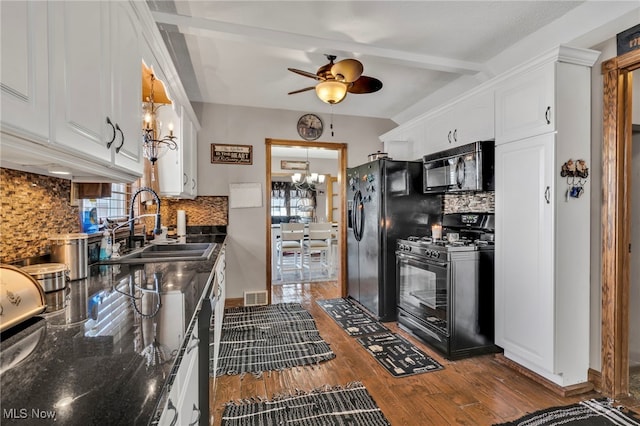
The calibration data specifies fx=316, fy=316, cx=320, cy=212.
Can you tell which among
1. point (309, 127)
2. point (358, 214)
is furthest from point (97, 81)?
point (309, 127)

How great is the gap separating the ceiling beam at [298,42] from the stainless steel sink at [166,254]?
1572 mm

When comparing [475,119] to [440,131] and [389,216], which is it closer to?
[440,131]

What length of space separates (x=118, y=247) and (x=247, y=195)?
213 centimetres

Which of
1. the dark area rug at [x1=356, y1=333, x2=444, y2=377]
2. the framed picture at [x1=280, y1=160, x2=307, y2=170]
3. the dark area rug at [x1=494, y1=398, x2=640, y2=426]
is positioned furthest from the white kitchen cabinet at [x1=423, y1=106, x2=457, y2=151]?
the framed picture at [x1=280, y1=160, x2=307, y2=170]

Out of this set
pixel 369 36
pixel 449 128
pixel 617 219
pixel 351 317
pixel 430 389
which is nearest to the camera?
pixel 617 219

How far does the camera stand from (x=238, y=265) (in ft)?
13.4

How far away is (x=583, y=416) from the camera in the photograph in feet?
6.15

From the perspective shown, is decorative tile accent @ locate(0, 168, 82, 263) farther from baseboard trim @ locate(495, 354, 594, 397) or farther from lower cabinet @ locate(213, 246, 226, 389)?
baseboard trim @ locate(495, 354, 594, 397)

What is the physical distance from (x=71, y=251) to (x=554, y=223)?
9.07 feet

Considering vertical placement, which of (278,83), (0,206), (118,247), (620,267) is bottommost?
(620,267)

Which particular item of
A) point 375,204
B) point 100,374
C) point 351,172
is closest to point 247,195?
point 351,172

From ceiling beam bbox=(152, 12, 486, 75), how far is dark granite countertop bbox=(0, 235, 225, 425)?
183 centimetres

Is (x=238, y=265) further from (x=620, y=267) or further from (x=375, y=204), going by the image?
(x=620, y=267)

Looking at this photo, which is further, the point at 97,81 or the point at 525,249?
the point at 525,249
